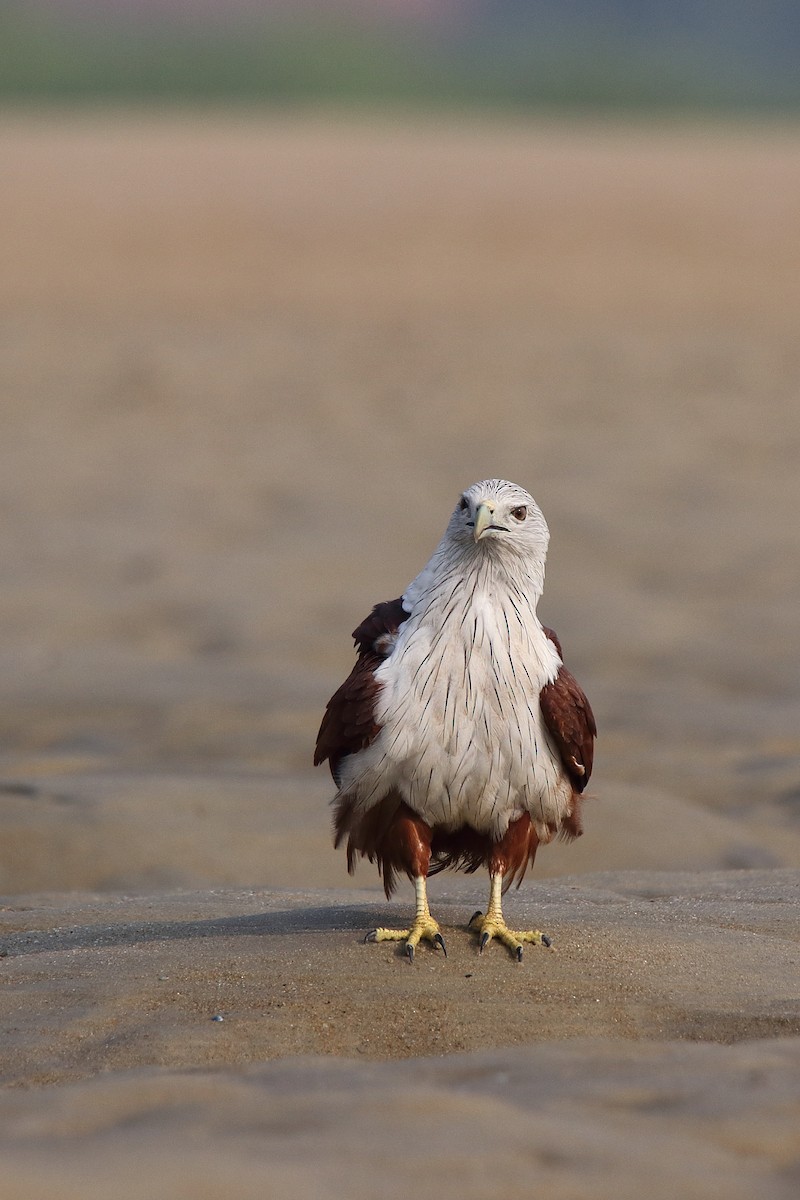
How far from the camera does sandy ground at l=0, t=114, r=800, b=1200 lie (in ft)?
11.7

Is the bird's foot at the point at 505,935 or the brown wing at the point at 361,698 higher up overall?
the brown wing at the point at 361,698

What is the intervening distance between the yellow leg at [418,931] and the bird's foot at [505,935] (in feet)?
0.40

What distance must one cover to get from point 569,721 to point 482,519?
0.61m

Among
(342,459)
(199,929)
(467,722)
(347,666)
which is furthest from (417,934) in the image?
(342,459)

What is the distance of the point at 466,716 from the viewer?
4.73 metres

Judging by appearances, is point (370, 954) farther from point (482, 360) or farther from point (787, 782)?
point (482, 360)

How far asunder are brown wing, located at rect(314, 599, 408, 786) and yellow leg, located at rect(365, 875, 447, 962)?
0.41 metres

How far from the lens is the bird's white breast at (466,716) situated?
4.75 metres

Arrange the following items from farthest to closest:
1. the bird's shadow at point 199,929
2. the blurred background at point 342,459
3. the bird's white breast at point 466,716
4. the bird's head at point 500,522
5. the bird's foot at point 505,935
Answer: the blurred background at point 342,459
the bird's shadow at point 199,929
the bird's foot at point 505,935
the bird's head at point 500,522
the bird's white breast at point 466,716

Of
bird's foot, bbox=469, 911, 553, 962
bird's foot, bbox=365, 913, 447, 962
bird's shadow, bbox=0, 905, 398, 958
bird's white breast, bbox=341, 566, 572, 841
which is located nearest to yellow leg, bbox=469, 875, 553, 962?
bird's foot, bbox=469, 911, 553, 962

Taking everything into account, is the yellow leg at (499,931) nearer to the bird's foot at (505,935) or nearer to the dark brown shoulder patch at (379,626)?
the bird's foot at (505,935)

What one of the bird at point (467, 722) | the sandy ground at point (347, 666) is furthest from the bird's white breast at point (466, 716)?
the sandy ground at point (347, 666)

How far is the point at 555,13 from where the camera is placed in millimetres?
151375

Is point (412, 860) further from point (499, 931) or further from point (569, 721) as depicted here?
point (569, 721)
